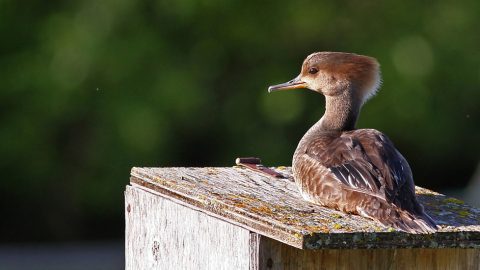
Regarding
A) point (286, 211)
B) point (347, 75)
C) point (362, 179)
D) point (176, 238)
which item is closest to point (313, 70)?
point (347, 75)

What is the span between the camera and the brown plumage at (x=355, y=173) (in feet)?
9.19

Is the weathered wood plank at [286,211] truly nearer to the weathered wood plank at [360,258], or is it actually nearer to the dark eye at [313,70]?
the weathered wood plank at [360,258]

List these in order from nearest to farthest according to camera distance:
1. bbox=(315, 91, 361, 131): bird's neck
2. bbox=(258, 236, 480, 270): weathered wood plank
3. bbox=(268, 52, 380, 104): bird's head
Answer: bbox=(258, 236, 480, 270): weathered wood plank < bbox=(315, 91, 361, 131): bird's neck < bbox=(268, 52, 380, 104): bird's head

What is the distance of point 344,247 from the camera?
2.63m

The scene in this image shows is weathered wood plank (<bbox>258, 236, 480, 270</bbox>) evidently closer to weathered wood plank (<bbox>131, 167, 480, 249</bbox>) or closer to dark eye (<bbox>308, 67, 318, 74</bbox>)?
weathered wood plank (<bbox>131, 167, 480, 249</bbox>)

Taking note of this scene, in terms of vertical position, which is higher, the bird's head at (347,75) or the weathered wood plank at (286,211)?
the bird's head at (347,75)

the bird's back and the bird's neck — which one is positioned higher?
the bird's neck

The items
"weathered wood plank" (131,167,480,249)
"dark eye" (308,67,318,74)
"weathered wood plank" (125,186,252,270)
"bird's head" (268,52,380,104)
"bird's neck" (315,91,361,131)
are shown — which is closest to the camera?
"weathered wood plank" (131,167,480,249)

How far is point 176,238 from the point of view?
329 centimetres

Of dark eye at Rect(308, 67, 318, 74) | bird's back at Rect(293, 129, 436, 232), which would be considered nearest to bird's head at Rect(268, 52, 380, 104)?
dark eye at Rect(308, 67, 318, 74)

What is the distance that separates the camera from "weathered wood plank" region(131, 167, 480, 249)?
8.66ft

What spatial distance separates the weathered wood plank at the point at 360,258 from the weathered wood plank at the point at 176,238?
6 centimetres

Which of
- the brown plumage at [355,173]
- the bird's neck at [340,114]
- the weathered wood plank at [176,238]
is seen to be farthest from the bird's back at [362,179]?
the bird's neck at [340,114]

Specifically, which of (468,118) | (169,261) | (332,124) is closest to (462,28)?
(468,118)
